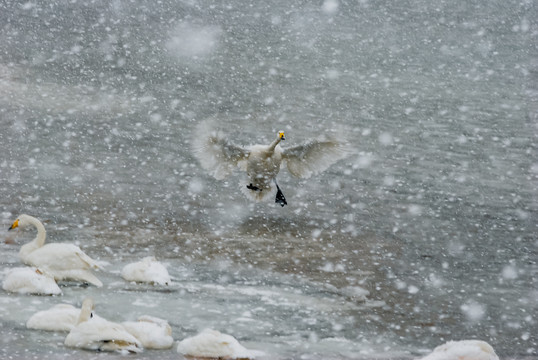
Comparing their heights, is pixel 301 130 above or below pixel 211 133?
above

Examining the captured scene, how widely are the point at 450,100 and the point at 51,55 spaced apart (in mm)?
9294

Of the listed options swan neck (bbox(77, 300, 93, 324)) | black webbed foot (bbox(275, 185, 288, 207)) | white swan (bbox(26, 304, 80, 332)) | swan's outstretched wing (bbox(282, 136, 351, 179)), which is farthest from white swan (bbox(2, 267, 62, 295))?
black webbed foot (bbox(275, 185, 288, 207))

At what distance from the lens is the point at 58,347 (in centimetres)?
627

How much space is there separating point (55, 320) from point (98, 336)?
60cm

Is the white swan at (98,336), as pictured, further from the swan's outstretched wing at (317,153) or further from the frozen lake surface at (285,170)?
the swan's outstretched wing at (317,153)

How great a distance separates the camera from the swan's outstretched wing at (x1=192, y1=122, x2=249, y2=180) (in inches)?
427

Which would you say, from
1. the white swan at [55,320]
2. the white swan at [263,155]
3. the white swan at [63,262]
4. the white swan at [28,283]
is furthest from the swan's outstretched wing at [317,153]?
the white swan at [55,320]

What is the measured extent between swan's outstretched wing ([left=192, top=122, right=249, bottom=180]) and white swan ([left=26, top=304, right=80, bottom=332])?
453cm

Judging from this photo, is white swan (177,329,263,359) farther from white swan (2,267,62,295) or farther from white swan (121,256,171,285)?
white swan (121,256,171,285)

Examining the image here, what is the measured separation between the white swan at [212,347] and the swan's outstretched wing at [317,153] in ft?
15.3

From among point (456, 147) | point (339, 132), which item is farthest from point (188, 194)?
point (456, 147)

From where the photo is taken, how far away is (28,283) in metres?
7.41

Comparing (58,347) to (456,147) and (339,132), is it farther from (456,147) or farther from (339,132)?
(456,147)

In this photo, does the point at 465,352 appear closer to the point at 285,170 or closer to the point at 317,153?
the point at 317,153
